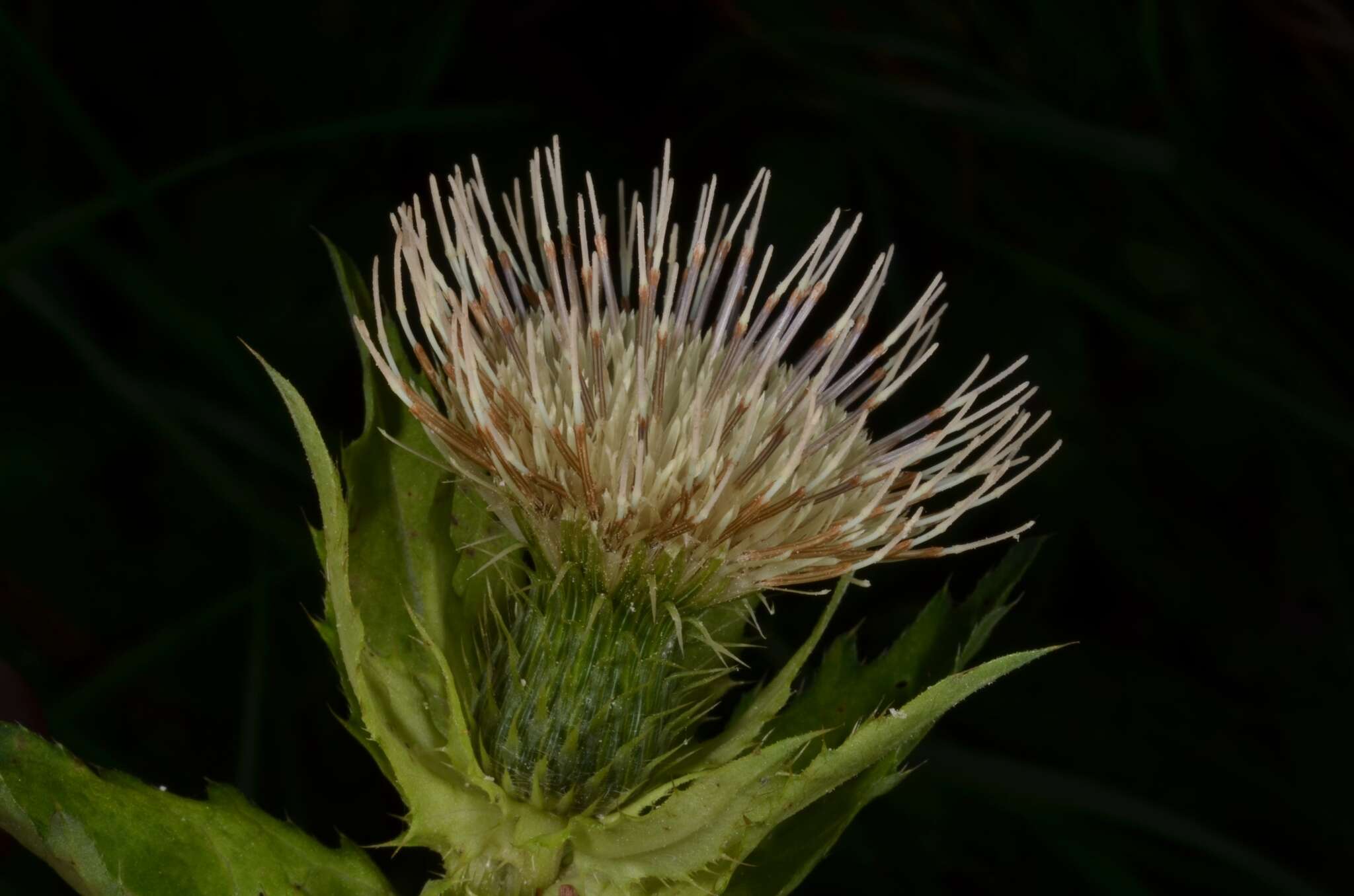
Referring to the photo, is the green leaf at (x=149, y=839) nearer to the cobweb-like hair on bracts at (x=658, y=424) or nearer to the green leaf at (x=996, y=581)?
the cobweb-like hair on bracts at (x=658, y=424)

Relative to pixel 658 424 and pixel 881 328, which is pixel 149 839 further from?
pixel 881 328

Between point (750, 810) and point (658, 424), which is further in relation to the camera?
point (658, 424)

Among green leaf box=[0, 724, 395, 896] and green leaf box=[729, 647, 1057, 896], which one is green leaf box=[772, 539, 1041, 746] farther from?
green leaf box=[0, 724, 395, 896]

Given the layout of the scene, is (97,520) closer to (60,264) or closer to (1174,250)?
(60,264)

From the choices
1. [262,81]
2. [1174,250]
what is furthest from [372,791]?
[1174,250]

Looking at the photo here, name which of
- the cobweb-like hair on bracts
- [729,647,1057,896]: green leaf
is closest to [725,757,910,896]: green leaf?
[729,647,1057,896]: green leaf

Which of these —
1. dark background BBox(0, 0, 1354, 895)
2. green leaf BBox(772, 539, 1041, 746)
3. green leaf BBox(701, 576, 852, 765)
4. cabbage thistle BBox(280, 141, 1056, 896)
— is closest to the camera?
cabbage thistle BBox(280, 141, 1056, 896)

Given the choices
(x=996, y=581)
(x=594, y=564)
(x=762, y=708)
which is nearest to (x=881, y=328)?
(x=996, y=581)
